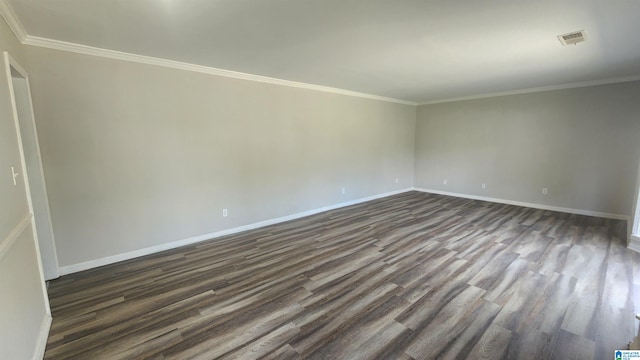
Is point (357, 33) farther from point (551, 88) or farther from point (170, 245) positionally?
point (551, 88)

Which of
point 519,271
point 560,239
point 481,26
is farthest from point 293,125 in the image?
point 560,239

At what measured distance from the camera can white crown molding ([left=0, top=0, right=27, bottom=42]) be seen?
1.93 meters

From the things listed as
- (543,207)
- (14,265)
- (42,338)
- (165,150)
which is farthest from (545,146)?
(42,338)

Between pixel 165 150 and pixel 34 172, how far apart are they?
1.23m

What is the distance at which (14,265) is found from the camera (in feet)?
5.31

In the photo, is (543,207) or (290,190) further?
(543,207)

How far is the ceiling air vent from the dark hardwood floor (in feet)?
8.22

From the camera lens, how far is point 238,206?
4289mm

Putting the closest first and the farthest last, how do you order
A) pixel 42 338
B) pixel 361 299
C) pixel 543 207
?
pixel 42 338
pixel 361 299
pixel 543 207

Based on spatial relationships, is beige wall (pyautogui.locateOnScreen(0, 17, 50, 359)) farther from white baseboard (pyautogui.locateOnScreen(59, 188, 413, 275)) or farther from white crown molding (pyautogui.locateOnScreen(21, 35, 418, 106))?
white baseboard (pyautogui.locateOnScreen(59, 188, 413, 275))

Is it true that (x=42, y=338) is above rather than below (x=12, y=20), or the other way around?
below

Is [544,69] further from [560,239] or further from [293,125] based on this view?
[293,125]

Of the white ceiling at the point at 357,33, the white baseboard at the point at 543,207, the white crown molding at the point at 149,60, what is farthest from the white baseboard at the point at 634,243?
the white crown molding at the point at 149,60

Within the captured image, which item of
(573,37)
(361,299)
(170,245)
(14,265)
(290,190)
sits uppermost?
(573,37)
